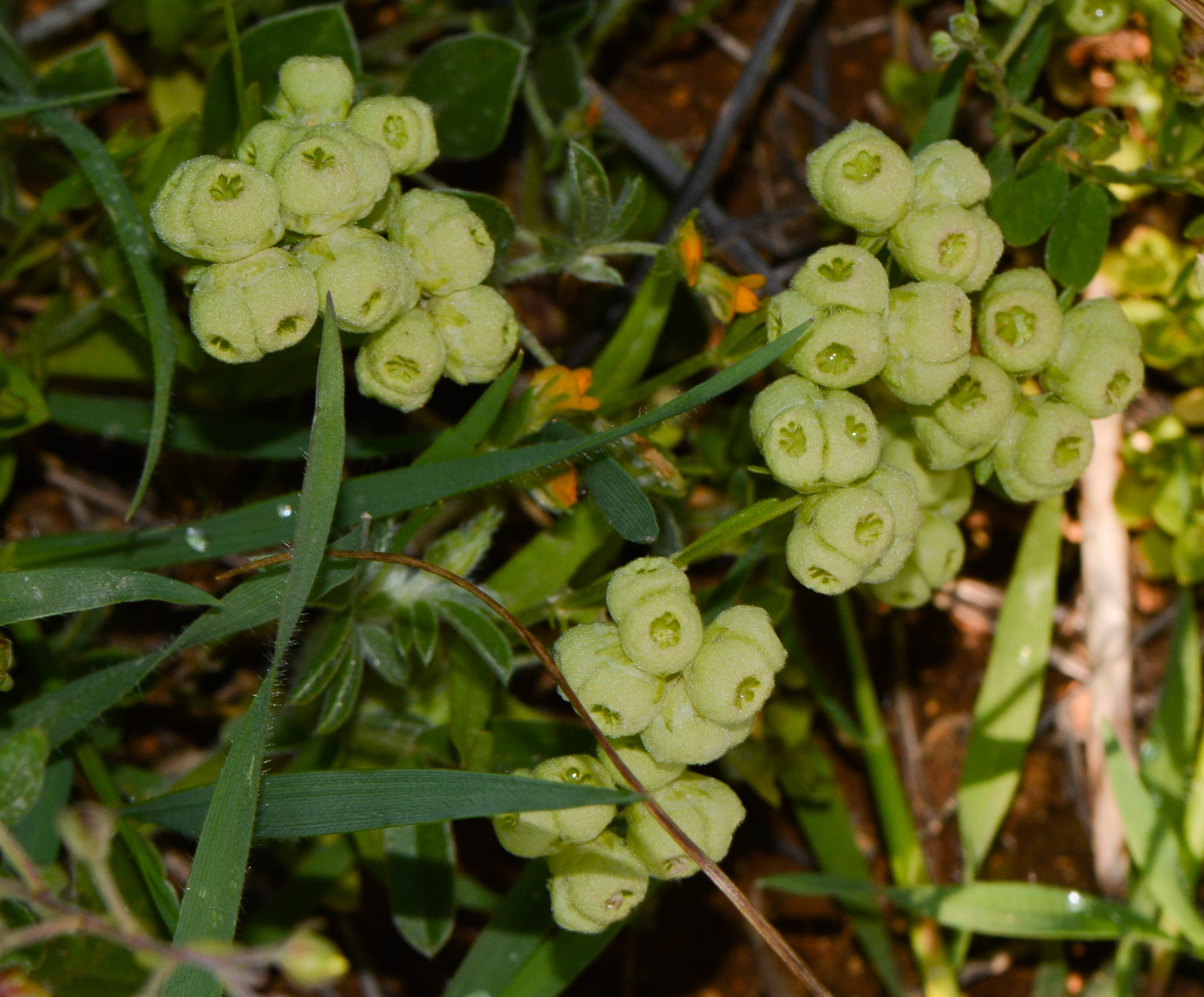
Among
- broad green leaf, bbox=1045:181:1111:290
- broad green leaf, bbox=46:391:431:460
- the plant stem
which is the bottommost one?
the plant stem

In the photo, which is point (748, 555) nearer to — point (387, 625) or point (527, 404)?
point (527, 404)

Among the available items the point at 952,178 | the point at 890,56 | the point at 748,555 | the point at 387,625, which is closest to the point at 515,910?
the point at 387,625

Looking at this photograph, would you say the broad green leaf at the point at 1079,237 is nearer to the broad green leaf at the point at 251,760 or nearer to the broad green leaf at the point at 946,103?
the broad green leaf at the point at 946,103

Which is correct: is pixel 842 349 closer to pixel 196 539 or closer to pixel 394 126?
pixel 394 126

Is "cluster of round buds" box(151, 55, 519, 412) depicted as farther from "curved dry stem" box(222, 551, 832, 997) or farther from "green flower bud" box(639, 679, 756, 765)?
"green flower bud" box(639, 679, 756, 765)

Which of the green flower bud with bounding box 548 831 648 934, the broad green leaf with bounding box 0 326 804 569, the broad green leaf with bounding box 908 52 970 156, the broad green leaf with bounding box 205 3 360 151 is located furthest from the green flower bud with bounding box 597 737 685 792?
the broad green leaf with bounding box 205 3 360 151

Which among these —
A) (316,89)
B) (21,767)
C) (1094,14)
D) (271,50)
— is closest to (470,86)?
(271,50)
